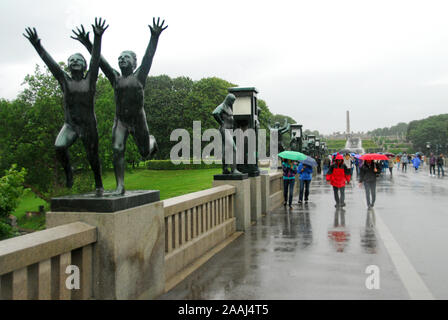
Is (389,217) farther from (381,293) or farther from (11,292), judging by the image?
(11,292)

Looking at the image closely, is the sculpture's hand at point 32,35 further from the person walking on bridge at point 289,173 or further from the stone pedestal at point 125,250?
the person walking on bridge at point 289,173

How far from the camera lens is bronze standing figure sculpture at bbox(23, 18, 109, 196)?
4410 mm

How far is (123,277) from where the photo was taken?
4293 mm

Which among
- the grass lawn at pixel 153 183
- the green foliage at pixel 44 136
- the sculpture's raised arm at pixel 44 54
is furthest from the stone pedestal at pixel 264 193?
the green foliage at pixel 44 136

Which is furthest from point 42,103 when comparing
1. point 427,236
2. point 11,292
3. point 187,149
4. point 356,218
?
point 11,292

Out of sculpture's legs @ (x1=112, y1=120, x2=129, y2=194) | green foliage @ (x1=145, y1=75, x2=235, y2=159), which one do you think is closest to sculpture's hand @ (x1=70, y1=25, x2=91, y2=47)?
sculpture's legs @ (x1=112, y1=120, x2=129, y2=194)

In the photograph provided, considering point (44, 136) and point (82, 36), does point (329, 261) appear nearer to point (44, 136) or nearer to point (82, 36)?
point (82, 36)

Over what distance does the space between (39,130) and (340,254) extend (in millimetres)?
35078

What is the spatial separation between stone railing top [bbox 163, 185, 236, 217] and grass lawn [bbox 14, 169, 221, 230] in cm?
2662

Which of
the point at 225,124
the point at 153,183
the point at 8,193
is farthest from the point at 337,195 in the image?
the point at 153,183

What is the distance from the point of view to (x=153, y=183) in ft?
156

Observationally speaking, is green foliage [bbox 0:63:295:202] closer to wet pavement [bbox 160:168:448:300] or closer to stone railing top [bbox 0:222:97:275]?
wet pavement [bbox 160:168:448:300]

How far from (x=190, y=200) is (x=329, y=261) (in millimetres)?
2371

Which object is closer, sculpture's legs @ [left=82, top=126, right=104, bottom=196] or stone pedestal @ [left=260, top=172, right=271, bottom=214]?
sculpture's legs @ [left=82, top=126, right=104, bottom=196]
